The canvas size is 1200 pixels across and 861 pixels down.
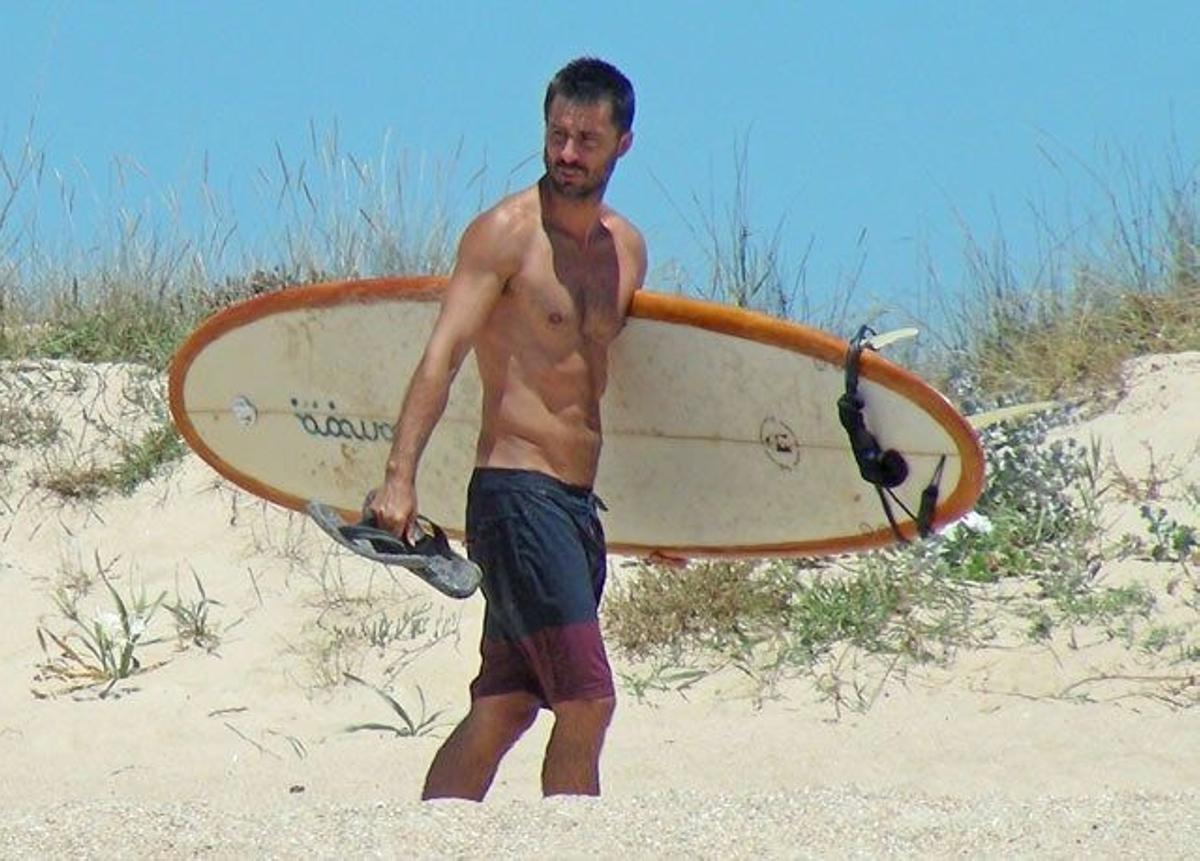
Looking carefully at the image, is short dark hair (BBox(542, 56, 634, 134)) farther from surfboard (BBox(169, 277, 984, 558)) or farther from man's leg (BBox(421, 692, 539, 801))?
man's leg (BBox(421, 692, 539, 801))

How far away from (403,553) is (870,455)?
1.33m

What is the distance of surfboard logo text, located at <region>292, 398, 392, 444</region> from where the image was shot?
635 centimetres

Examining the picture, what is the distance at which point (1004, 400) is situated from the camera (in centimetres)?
854

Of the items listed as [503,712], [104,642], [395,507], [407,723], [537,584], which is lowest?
[407,723]

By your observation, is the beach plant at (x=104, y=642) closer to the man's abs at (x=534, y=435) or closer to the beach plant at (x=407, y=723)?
the beach plant at (x=407, y=723)

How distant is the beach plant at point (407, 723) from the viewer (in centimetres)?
741

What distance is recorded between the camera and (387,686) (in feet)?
25.3

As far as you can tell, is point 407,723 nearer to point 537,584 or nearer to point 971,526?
point 971,526

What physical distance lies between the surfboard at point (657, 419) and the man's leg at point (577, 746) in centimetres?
100

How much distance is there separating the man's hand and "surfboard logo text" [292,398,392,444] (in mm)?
1439

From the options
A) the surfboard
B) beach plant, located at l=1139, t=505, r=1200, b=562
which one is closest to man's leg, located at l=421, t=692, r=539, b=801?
the surfboard

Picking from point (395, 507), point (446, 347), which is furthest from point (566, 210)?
point (395, 507)

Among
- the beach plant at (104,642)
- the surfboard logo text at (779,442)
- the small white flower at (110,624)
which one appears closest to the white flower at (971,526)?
the surfboard logo text at (779,442)

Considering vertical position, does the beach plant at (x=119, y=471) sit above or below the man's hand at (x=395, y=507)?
above
